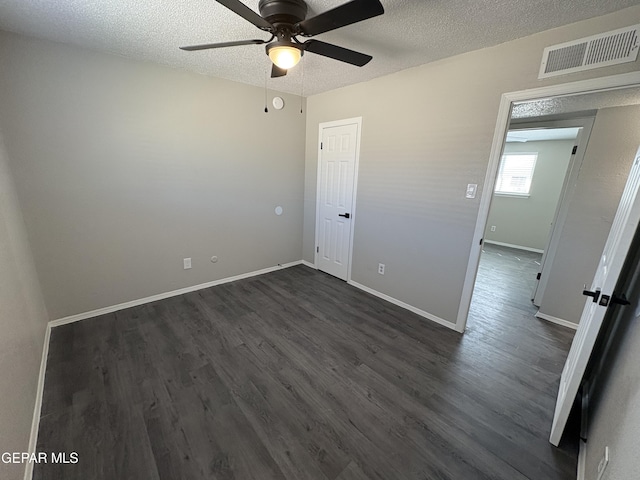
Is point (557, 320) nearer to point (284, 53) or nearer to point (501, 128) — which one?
point (501, 128)

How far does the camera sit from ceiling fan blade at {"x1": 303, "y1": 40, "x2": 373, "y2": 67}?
1.56 m

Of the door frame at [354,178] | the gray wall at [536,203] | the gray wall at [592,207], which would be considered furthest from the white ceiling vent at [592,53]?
the gray wall at [536,203]

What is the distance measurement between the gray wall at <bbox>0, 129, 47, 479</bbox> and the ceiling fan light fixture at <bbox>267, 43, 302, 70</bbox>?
198cm

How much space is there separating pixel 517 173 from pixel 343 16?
6377 mm

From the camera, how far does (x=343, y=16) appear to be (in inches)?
51.0

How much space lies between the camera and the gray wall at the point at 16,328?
3.76 ft

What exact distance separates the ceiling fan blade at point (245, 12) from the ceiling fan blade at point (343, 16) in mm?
189

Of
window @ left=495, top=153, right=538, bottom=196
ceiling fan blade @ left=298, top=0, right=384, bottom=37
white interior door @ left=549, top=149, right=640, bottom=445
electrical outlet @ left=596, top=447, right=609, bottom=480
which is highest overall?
ceiling fan blade @ left=298, top=0, right=384, bottom=37

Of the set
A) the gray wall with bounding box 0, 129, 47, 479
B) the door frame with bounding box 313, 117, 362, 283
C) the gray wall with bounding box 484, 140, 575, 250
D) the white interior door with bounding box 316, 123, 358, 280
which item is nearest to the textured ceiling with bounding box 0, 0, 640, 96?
the door frame with bounding box 313, 117, 362, 283

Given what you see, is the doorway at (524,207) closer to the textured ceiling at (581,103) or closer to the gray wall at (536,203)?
the gray wall at (536,203)

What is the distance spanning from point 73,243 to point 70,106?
1.21 metres

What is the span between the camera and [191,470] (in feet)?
4.25

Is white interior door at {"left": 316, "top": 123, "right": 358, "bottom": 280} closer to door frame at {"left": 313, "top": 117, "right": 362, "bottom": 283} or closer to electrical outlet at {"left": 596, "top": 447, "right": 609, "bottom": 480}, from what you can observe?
door frame at {"left": 313, "top": 117, "right": 362, "bottom": 283}

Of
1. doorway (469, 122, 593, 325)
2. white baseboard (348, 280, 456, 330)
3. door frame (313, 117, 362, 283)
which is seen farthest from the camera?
doorway (469, 122, 593, 325)
